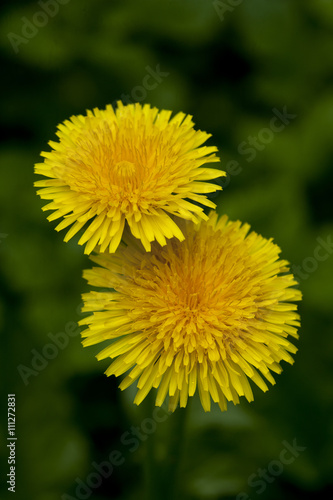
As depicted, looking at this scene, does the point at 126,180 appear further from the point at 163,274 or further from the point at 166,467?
→ the point at 166,467

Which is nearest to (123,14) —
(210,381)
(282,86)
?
(282,86)

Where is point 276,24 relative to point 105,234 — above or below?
above

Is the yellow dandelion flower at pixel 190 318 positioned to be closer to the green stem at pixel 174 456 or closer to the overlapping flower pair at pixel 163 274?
the overlapping flower pair at pixel 163 274

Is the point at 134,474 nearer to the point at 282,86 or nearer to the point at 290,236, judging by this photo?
the point at 290,236

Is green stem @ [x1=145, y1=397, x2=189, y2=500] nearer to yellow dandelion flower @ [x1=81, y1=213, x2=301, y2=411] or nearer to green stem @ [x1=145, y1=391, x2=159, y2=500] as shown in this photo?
green stem @ [x1=145, y1=391, x2=159, y2=500]

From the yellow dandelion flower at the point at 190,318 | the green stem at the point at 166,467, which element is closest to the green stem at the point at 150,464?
the green stem at the point at 166,467
